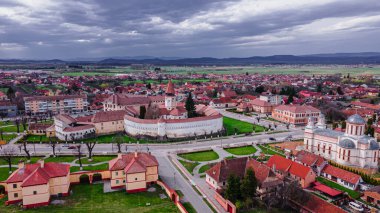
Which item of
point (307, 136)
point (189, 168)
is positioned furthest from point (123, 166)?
point (307, 136)

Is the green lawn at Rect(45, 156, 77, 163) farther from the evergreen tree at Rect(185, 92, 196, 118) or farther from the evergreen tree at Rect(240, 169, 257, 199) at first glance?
the evergreen tree at Rect(185, 92, 196, 118)

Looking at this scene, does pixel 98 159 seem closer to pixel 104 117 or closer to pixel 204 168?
pixel 204 168

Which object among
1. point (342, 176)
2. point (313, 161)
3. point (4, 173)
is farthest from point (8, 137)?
point (342, 176)

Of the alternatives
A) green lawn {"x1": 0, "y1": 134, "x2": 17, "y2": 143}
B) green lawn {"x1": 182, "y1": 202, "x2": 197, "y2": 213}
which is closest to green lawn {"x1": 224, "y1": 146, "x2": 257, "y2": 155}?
green lawn {"x1": 182, "y1": 202, "x2": 197, "y2": 213}

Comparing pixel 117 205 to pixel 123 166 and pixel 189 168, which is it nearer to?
pixel 123 166

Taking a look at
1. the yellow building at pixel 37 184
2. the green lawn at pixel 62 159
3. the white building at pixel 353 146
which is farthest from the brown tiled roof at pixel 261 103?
the yellow building at pixel 37 184

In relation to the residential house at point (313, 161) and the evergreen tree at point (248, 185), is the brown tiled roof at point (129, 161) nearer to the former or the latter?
the evergreen tree at point (248, 185)

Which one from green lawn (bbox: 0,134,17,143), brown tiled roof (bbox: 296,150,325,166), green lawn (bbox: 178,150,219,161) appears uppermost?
brown tiled roof (bbox: 296,150,325,166)
